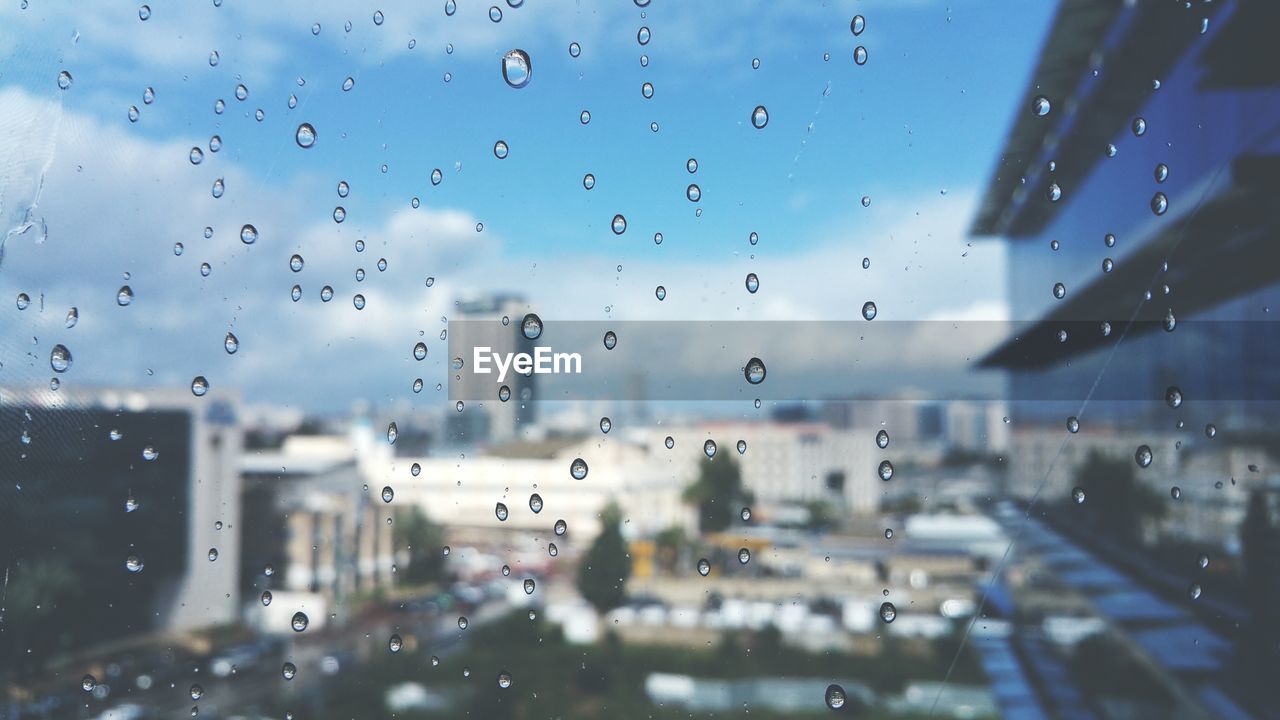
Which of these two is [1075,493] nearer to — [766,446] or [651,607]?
[766,446]

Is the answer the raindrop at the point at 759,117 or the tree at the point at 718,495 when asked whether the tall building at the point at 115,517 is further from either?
the raindrop at the point at 759,117

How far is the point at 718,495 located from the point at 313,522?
53 centimetres

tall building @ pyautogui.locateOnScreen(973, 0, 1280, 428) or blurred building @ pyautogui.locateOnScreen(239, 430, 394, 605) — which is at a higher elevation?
tall building @ pyautogui.locateOnScreen(973, 0, 1280, 428)

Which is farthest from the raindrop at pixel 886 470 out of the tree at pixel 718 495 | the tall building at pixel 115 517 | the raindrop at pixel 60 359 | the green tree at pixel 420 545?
the raindrop at pixel 60 359

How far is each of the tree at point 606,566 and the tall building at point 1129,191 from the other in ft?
1.86

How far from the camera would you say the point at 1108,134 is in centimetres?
99

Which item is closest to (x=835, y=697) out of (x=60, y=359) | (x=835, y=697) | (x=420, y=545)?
(x=835, y=697)

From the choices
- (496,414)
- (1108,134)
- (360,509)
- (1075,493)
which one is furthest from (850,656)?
(1108,134)

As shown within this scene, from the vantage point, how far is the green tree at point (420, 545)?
910 mm

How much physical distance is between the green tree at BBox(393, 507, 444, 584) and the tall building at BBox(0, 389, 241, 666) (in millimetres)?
226

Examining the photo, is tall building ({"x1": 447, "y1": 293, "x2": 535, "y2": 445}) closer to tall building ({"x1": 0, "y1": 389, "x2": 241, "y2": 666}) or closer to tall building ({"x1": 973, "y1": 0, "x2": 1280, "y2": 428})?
tall building ({"x1": 0, "y1": 389, "x2": 241, "y2": 666})

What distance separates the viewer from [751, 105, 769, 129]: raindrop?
0.93m

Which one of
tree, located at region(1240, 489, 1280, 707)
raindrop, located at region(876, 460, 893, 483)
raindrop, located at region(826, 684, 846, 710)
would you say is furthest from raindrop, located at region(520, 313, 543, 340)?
tree, located at region(1240, 489, 1280, 707)

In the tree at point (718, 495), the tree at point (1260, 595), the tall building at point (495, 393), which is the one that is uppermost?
the tall building at point (495, 393)
